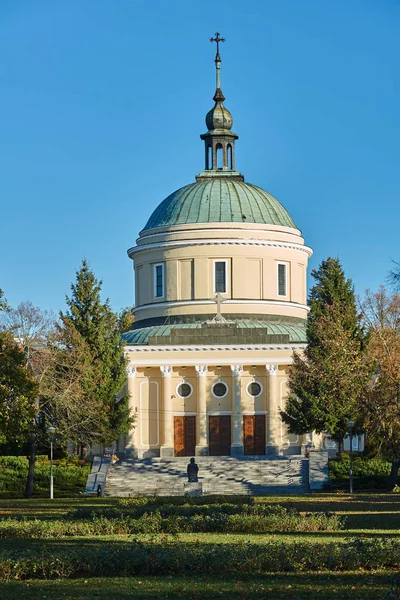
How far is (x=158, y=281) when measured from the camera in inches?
3123

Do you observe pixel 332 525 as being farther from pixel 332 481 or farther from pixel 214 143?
pixel 214 143

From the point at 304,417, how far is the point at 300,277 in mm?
16126

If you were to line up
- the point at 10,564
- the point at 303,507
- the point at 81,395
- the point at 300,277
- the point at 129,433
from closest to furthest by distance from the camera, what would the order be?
the point at 10,564 → the point at 303,507 → the point at 81,395 → the point at 129,433 → the point at 300,277

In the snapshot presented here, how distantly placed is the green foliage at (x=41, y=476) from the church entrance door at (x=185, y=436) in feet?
24.2

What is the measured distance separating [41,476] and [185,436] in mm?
10688

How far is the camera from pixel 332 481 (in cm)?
6353

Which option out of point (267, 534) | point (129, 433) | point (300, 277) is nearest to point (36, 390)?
point (267, 534)

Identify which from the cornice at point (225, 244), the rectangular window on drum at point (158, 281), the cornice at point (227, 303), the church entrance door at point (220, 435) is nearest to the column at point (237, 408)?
the church entrance door at point (220, 435)

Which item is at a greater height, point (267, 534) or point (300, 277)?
point (300, 277)

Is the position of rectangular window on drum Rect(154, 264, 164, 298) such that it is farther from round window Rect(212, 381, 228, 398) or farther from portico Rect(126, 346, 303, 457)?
round window Rect(212, 381, 228, 398)

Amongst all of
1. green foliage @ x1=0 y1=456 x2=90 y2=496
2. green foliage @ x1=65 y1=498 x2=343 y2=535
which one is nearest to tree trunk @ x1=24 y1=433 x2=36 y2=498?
green foliage @ x1=0 y1=456 x2=90 y2=496

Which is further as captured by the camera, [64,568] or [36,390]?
[36,390]

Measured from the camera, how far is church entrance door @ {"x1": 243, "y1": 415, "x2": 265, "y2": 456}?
237 feet

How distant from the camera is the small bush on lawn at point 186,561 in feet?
71.6
